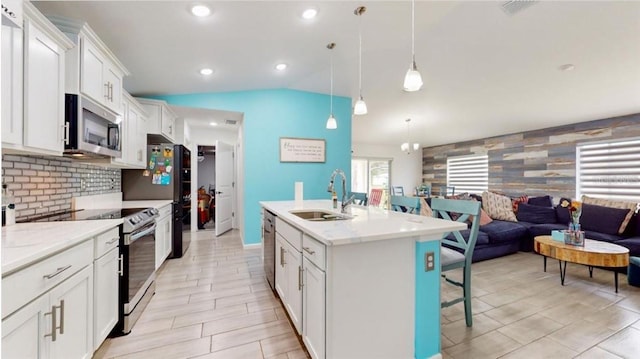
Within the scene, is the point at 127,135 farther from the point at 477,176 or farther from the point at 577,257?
the point at 477,176

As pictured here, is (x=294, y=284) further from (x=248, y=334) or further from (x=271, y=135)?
(x=271, y=135)

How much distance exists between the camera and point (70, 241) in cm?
136

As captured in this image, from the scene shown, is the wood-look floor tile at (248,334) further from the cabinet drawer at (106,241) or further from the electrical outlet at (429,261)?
the electrical outlet at (429,261)

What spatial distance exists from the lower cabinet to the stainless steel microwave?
932 mm

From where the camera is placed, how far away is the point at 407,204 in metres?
2.55

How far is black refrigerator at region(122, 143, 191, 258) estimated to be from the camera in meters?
3.70

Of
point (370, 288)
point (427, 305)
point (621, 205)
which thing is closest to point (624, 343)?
point (427, 305)

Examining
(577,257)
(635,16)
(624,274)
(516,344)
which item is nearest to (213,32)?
(516,344)

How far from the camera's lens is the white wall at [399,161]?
873 cm

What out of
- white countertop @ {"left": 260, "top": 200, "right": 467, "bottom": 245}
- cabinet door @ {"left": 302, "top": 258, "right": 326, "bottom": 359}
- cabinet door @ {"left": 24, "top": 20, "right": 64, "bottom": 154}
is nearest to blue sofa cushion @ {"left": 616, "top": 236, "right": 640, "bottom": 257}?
white countertop @ {"left": 260, "top": 200, "right": 467, "bottom": 245}

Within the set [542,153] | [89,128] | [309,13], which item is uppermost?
[309,13]

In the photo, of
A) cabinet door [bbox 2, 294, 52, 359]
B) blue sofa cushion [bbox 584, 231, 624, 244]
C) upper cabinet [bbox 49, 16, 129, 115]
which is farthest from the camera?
blue sofa cushion [bbox 584, 231, 624, 244]

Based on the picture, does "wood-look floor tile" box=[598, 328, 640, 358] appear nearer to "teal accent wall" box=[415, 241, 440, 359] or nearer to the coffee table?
the coffee table

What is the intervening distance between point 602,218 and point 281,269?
472 cm
